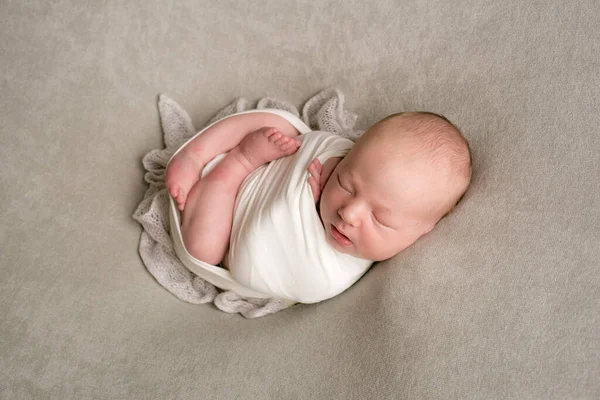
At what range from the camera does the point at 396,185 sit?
958 mm

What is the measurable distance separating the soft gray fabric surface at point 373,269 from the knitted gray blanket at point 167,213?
3 centimetres

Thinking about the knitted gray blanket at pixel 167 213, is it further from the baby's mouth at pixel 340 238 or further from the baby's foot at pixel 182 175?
the baby's mouth at pixel 340 238

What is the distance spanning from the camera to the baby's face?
961 millimetres

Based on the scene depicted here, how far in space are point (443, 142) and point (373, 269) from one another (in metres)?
0.33

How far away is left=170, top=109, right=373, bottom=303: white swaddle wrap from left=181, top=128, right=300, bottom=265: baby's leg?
0.02 meters

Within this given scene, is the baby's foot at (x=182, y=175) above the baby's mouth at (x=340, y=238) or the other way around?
above

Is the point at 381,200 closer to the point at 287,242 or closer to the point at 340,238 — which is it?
the point at 340,238

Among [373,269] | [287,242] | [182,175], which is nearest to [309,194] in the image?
[287,242]

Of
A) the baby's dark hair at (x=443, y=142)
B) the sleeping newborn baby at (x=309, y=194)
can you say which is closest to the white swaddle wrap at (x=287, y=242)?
the sleeping newborn baby at (x=309, y=194)

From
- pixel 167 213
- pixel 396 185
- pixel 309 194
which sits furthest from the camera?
pixel 167 213

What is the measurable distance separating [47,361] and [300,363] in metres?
0.47

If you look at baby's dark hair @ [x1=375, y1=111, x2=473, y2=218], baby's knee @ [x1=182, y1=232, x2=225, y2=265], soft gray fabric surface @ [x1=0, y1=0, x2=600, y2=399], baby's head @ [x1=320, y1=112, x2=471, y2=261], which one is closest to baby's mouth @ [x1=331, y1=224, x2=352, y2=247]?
baby's head @ [x1=320, y1=112, x2=471, y2=261]

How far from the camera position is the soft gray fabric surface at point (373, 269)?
2.76 feet

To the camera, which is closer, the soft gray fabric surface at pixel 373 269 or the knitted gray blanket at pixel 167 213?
the soft gray fabric surface at pixel 373 269
